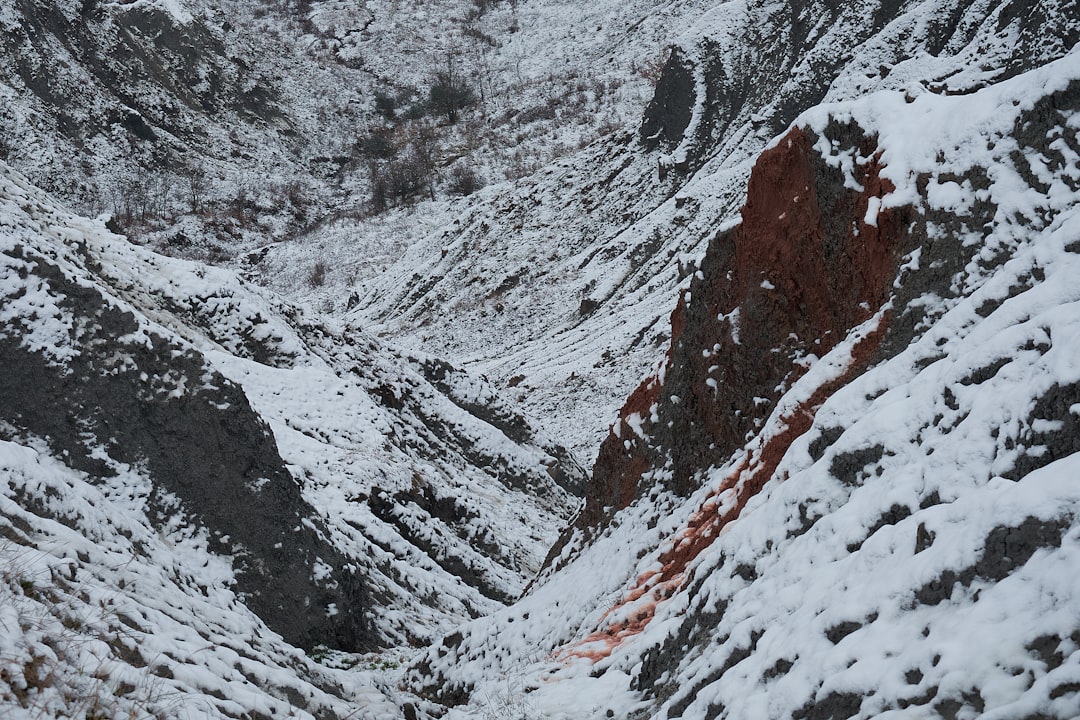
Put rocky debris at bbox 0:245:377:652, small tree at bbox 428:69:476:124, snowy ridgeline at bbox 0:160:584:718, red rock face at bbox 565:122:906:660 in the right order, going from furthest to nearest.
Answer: small tree at bbox 428:69:476:124
rocky debris at bbox 0:245:377:652
red rock face at bbox 565:122:906:660
snowy ridgeline at bbox 0:160:584:718

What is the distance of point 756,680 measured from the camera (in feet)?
16.3

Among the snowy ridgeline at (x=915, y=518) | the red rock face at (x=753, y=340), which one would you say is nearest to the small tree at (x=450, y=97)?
the red rock face at (x=753, y=340)

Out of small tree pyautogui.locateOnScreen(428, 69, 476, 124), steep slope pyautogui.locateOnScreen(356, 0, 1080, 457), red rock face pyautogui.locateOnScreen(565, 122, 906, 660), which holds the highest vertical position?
small tree pyautogui.locateOnScreen(428, 69, 476, 124)

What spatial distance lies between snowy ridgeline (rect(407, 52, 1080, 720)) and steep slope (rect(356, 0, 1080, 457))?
2005 centimetres

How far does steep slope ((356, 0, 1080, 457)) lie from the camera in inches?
1260

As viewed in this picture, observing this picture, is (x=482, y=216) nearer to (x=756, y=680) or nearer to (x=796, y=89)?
(x=796, y=89)

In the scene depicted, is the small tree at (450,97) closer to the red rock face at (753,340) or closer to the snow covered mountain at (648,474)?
the snow covered mountain at (648,474)

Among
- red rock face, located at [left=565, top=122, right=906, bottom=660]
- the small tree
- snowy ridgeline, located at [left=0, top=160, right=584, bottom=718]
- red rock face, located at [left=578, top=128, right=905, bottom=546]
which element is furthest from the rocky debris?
the small tree

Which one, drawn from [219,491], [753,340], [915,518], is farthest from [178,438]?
[915,518]

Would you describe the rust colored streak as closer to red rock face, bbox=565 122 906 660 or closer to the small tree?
red rock face, bbox=565 122 906 660

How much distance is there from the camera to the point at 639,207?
4600cm

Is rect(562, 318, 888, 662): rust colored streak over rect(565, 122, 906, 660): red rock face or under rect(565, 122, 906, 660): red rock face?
under

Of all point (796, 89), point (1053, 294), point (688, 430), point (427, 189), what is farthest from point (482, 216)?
point (1053, 294)

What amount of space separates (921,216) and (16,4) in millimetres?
73999
